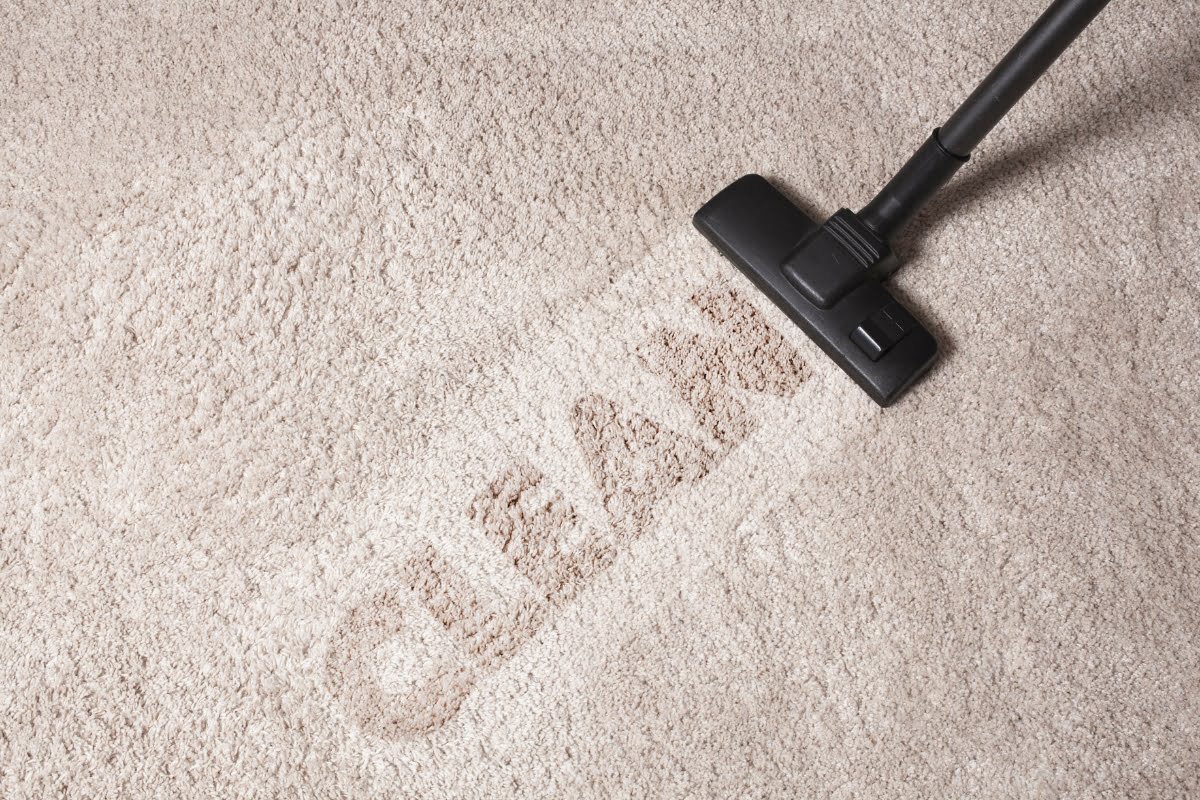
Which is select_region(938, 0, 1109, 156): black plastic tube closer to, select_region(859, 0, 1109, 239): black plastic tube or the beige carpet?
select_region(859, 0, 1109, 239): black plastic tube

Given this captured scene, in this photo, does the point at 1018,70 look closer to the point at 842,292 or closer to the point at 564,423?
the point at 842,292

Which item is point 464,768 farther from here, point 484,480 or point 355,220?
point 355,220

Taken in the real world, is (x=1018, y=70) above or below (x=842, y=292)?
above

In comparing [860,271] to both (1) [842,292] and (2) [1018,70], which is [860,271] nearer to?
(1) [842,292]

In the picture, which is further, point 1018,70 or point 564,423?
point 564,423

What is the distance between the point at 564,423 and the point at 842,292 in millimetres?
288

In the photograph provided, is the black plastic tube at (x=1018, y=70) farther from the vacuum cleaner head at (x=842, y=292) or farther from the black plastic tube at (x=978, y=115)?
the vacuum cleaner head at (x=842, y=292)

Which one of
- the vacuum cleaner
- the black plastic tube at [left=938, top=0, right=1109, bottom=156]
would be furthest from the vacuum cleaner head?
the black plastic tube at [left=938, top=0, right=1109, bottom=156]

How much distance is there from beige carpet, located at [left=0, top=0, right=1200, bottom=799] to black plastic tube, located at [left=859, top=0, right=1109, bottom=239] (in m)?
0.09

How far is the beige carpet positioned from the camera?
2.60 feet

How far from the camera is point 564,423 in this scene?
33.6 inches

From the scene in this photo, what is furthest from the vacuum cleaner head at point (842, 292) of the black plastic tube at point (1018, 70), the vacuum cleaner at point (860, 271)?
the black plastic tube at point (1018, 70)

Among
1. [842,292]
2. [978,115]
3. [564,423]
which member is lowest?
[564,423]

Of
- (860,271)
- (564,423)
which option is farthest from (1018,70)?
(564,423)
